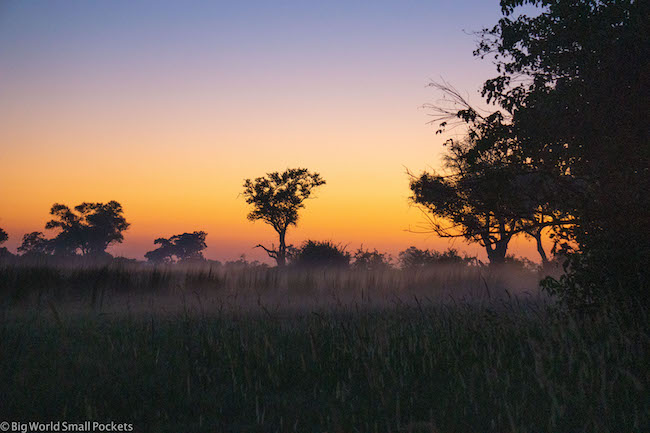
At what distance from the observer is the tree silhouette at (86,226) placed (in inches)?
2633

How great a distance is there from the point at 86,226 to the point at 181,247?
21.3 metres

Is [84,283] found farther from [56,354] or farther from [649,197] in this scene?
[649,197]

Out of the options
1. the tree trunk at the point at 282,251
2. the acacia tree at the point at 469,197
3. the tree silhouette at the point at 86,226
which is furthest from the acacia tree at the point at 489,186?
the tree silhouette at the point at 86,226

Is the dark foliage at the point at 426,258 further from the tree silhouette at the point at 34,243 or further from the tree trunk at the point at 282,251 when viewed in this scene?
the tree silhouette at the point at 34,243

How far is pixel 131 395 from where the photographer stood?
5641 millimetres

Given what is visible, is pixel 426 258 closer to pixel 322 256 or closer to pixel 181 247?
pixel 322 256

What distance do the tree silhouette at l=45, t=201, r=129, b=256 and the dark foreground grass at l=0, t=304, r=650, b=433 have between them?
210 feet

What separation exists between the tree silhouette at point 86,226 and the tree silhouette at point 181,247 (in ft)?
57.4

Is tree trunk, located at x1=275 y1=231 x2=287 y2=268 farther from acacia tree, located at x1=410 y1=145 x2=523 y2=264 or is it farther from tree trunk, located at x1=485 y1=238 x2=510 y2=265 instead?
acacia tree, located at x1=410 y1=145 x2=523 y2=264

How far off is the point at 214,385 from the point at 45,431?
1961 mm

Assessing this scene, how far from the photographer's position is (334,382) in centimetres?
630

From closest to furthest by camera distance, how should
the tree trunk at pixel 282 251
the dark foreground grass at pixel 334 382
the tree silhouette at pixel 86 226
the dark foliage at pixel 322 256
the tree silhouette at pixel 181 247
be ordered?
the dark foreground grass at pixel 334 382
the dark foliage at pixel 322 256
the tree trunk at pixel 282 251
the tree silhouette at pixel 86 226
the tree silhouette at pixel 181 247

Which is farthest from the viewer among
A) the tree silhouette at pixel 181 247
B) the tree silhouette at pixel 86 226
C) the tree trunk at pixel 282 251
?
the tree silhouette at pixel 181 247

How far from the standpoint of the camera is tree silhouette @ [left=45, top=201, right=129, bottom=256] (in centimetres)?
6688
